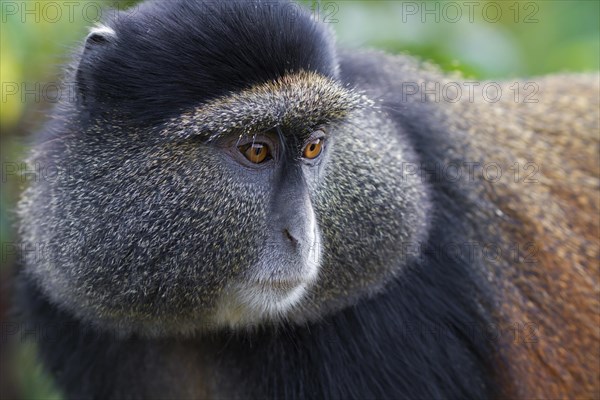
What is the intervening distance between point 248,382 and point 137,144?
1261 millimetres

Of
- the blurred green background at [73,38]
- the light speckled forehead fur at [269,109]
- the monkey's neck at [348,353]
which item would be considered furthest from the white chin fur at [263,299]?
the blurred green background at [73,38]

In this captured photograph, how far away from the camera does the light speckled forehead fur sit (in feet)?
10.3

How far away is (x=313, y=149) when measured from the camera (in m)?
3.41

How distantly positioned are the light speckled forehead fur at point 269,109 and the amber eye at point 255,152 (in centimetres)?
8

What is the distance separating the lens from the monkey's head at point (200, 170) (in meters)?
3.21

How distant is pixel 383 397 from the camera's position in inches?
147

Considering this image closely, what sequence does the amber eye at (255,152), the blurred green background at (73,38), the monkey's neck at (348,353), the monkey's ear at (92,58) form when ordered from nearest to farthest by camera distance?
the amber eye at (255,152) → the monkey's ear at (92,58) → the monkey's neck at (348,353) → the blurred green background at (73,38)

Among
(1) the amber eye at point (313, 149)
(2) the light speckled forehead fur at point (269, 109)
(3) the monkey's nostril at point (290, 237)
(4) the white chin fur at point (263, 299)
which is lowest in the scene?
(4) the white chin fur at point (263, 299)

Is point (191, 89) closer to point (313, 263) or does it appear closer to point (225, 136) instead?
point (225, 136)

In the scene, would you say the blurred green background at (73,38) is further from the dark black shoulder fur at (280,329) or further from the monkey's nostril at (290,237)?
the monkey's nostril at (290,237)

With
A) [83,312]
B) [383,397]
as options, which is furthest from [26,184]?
[383,397]

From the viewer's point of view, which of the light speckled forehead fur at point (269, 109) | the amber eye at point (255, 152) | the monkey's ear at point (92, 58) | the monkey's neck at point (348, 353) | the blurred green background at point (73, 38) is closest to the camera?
the light speckled forehead fur at point (269, 109)

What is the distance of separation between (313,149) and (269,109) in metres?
0.31

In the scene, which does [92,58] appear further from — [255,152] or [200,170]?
A: [255,152]
